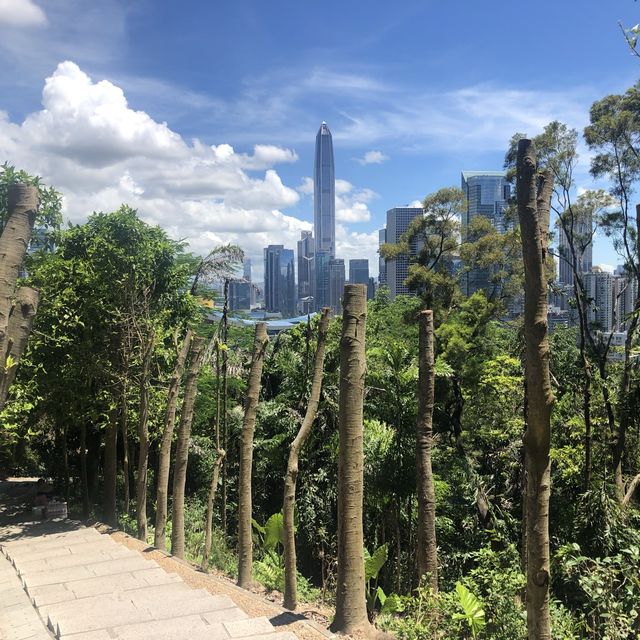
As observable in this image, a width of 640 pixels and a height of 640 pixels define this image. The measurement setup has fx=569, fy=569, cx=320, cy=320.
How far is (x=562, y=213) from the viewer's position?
589 inches

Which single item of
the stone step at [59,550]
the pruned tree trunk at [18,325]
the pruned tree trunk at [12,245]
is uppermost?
the pruned tree trunk at [12,245]

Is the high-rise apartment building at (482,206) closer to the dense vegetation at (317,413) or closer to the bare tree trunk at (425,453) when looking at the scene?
the dense vegetation at (317,413)

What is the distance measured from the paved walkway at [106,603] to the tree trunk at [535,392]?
221 cm

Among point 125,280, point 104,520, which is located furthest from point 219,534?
point 125,280

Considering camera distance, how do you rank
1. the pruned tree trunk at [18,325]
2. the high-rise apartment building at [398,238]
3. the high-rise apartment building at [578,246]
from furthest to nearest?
the high-rise apartment building at [398,238] → the high-rise apartment building at [578,246] → the pruned tree trunk at [18,325]

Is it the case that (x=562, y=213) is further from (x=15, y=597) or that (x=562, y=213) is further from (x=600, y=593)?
(x=15, y=597)

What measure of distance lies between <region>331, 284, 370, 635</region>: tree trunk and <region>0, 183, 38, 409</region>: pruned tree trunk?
2.91m

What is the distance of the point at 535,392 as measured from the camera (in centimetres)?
331

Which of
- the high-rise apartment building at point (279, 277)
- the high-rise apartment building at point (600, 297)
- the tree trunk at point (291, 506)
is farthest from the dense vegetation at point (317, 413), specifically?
the high-rise apartment building at point (279, 277)

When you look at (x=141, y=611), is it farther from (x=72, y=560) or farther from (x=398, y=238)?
(x=398, y=238)

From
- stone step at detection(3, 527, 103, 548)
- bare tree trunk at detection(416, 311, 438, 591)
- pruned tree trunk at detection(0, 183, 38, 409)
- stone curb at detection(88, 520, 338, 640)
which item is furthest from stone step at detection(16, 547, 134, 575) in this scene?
pruned tree trunk at detection(0, 183, 38, 409)

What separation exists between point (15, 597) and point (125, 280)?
6.29m

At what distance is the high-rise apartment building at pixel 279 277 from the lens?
108ft

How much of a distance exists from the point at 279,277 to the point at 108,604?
2909 cm
